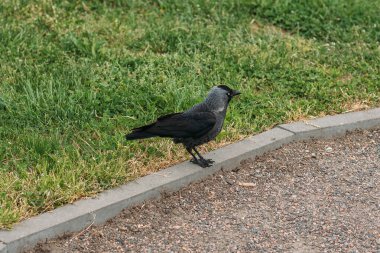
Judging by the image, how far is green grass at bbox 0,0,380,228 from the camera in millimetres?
5613

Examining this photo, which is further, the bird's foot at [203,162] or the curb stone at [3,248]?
the bird's foot at [203,162]

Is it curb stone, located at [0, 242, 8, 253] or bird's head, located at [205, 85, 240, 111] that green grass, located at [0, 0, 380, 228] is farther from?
bird's head, located at [205, 85, 240, 111]

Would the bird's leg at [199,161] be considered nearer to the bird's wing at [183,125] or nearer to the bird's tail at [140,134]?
the bird's wing at [183,125]

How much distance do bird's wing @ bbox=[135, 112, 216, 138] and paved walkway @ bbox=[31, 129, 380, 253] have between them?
363mm

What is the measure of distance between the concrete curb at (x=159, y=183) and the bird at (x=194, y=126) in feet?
0.53

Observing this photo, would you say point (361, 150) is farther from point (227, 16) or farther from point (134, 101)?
point (227, 16)

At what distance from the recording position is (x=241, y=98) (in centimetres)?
702

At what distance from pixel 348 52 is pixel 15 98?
3367mm

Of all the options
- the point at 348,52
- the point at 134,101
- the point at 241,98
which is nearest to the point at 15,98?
the point at 134,101

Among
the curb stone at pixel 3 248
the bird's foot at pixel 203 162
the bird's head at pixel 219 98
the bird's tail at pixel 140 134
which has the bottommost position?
the bird's foot at pixel 203 162

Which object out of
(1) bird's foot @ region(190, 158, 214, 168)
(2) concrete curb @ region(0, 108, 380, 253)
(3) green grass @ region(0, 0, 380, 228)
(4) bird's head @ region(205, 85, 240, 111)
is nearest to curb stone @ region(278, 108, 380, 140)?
(2) concrete curb @ region(0, 108, 380, 253)

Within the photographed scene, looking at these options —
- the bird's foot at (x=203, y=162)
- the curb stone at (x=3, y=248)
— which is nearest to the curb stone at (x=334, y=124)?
the bird's foot at (x=203, y=162)

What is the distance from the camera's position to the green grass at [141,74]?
561 centimetres

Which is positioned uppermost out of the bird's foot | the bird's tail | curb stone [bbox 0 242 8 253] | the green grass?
the bird's tail
